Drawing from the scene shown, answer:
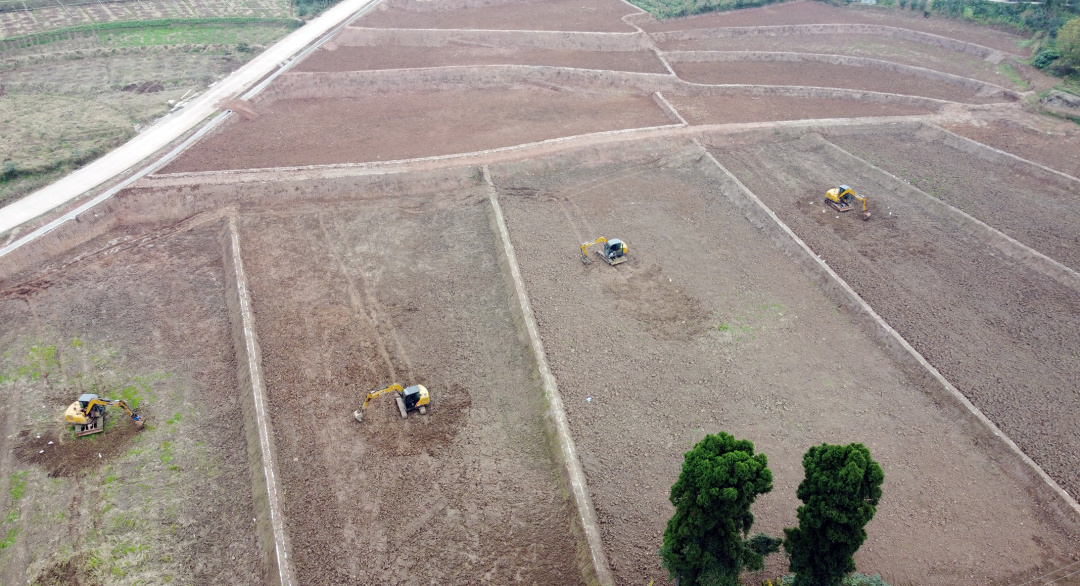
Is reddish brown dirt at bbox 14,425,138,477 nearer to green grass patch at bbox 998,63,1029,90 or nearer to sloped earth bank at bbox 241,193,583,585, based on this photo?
sloped earth bank at bbox 241,193,583,585

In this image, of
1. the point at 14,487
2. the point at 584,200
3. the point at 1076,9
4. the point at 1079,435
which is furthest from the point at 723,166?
the point at 1076,9

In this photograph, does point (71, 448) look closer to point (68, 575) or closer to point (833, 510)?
point (68, 575)

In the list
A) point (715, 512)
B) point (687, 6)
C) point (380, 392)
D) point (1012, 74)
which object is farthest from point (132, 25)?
point (1012, 74)

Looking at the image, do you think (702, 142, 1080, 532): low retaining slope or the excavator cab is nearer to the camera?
(702, 142, 1080, 532): low retaining slope

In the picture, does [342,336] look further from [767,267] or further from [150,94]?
[150,94]

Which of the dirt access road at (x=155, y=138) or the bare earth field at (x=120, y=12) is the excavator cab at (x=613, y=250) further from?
the bare earth field at (x=120, y=12)

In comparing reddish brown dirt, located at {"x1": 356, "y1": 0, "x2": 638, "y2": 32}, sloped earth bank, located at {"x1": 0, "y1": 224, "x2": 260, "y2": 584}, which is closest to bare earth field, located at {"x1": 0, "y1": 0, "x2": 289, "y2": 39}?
reddish brown dirt, located at {"x1": 356, "y1": 0, "x2": 638, "y2": 32}
